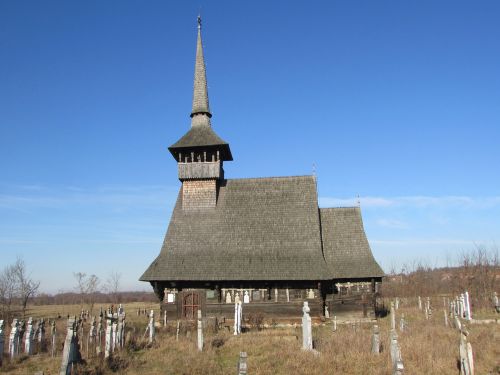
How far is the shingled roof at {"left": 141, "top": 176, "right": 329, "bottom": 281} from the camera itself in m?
23.3

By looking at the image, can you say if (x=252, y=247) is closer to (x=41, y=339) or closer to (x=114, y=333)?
(x=114, y=333)

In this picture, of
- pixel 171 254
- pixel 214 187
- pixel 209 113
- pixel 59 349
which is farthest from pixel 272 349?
pixel 209 113

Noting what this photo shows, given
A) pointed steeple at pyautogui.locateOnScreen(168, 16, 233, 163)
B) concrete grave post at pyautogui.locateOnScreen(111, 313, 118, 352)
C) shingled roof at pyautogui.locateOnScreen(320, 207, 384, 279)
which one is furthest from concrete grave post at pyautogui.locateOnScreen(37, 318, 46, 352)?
shingled roof at pyautogui.locateOnScreen(320, 207, 384, 279)

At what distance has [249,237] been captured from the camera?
987 inches

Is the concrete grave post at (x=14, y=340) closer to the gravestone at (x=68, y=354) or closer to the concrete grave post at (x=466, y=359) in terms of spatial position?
the gravestone at (x=68, y=354)

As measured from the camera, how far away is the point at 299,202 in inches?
1045

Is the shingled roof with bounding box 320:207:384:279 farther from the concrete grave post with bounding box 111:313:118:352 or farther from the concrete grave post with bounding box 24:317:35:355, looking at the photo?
the concrete grave post with bounding box 24:317:35:355

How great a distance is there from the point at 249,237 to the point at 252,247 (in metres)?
0.78

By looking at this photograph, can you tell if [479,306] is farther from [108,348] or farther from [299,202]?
[108,348]

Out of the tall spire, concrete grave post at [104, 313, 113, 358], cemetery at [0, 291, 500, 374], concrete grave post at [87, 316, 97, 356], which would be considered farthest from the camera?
the tall spire

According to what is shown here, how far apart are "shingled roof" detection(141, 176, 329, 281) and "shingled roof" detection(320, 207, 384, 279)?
128cm

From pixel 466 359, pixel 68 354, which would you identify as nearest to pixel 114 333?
pixel 68 354

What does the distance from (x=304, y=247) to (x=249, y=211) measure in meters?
4.34

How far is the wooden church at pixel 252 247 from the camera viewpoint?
76.1 ft
